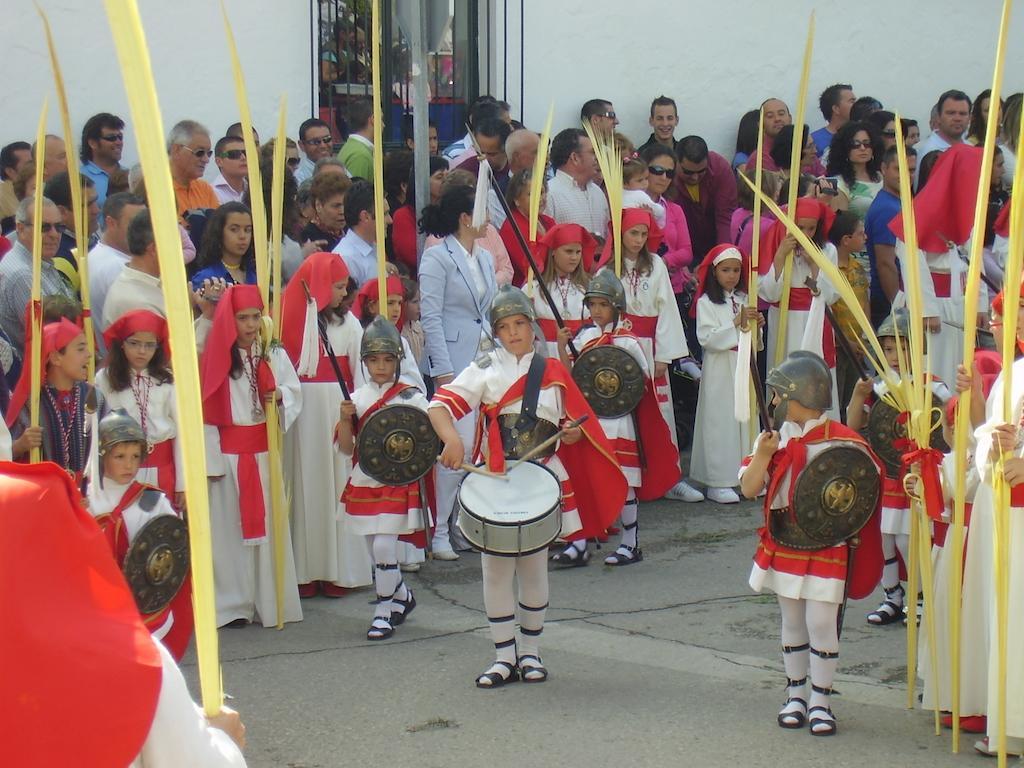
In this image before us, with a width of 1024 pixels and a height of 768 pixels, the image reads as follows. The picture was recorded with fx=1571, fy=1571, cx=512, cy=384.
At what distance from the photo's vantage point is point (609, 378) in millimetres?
8156

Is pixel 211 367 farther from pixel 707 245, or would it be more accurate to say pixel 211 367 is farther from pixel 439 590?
pixel 707 245

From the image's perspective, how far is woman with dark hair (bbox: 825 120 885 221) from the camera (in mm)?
11203

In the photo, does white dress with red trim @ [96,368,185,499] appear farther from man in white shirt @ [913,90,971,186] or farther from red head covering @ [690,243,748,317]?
man in white shirt @ [913,90,971,186]

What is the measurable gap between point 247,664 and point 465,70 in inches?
264

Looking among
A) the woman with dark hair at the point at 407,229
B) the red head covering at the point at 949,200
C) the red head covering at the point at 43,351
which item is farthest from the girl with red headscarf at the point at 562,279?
the red head covering at the point at 43,351

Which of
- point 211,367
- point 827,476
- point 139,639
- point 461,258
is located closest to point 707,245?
point 461,258

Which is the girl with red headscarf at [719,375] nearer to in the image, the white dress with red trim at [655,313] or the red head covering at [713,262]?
the red head covering at [713,262]

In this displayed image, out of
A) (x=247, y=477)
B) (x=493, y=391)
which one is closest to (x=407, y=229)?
(x=247, y=477)

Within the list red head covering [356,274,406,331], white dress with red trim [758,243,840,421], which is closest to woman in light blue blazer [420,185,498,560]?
red head covering [356,274,406,331]

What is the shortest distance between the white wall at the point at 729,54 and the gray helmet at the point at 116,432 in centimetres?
661

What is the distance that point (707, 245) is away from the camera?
1157 cm

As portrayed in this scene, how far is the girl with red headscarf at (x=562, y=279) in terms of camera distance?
29.5ft

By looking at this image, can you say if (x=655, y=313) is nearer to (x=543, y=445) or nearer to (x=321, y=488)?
(x=321, y=488)

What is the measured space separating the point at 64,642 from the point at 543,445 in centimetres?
417
